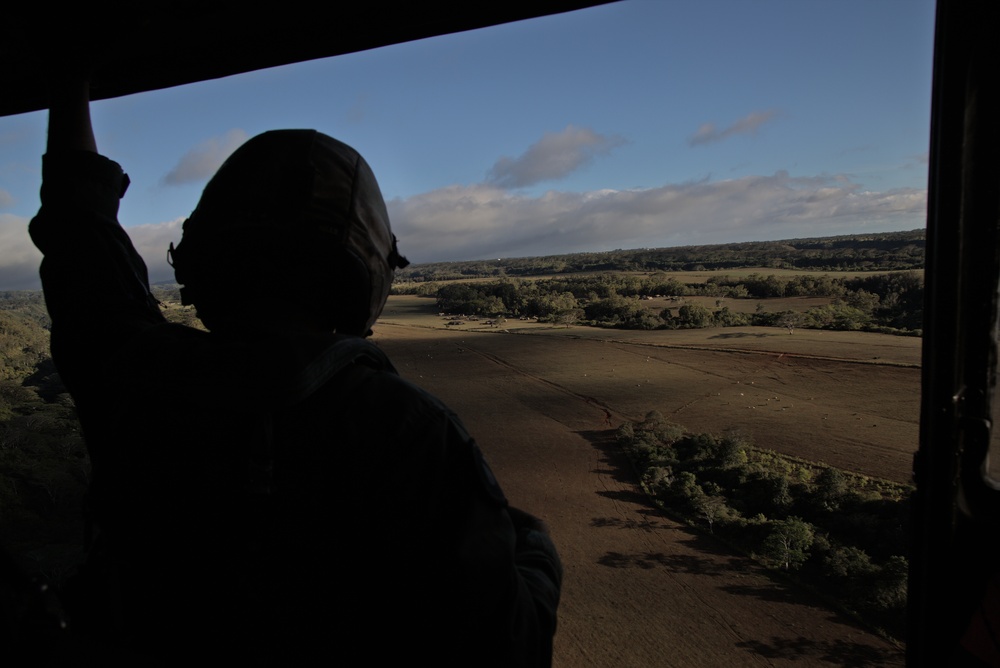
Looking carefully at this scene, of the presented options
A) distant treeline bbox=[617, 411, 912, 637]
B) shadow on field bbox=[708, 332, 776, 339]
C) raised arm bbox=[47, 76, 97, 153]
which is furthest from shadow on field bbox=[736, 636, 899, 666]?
shadow on field bbox=[708, 332, 776, 339]

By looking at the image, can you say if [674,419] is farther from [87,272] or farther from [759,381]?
[87,272]

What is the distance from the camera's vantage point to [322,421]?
36.8 inches

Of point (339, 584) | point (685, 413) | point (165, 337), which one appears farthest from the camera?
point (685, 413)

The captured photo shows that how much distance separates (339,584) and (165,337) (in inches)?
20.5

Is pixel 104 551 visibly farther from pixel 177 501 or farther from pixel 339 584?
pixel 339 584

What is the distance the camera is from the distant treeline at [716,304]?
107ft

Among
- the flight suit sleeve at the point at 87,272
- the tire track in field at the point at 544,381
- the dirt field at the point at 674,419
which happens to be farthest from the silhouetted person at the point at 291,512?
the tire track in field at the point at 544,381

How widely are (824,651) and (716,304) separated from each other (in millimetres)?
42239

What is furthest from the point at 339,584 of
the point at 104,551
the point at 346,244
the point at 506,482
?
the point at 506,482

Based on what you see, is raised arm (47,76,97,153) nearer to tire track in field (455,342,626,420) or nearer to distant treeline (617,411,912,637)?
distant treeline (617,411,912,637)

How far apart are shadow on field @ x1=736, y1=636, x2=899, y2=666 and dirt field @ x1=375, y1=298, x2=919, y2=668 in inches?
1.1

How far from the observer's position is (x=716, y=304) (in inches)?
1900

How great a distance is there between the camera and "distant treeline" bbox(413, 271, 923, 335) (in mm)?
32750

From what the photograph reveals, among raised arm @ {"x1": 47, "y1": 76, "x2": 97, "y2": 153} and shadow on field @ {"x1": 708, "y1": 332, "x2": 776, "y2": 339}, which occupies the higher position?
raised arm @ {"x1": 47, "y1": 76, "x2": 97, "y2": 153}
